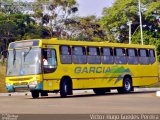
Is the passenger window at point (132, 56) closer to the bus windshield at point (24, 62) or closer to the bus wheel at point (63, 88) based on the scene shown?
the bus wheel at point (63, 88)

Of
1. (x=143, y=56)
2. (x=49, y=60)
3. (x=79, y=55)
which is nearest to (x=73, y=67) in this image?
(x=79, y=55)

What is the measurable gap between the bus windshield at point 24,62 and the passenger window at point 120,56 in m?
6.33

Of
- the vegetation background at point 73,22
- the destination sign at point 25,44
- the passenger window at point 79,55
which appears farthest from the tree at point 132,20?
the destination sign at point 25,44

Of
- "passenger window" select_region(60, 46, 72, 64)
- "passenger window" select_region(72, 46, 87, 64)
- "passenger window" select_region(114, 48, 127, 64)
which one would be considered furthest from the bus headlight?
"passenger window" select_region(114, 48, 127, 64)

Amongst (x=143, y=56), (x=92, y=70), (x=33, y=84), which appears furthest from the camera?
(x=143, y=56)

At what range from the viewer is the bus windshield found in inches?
999

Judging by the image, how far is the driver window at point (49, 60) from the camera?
1003 inches

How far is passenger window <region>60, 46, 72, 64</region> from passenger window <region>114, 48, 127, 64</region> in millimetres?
4080

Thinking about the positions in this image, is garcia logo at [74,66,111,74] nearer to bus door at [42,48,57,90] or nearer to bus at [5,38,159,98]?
bus at [5,38,159,98]

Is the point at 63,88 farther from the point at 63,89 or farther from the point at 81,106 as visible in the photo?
the point at 81,106

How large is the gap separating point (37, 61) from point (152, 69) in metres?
10.1

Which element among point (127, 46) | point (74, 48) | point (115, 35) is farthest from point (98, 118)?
point (115, 35)

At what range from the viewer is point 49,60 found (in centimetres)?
2573

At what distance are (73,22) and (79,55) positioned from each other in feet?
133
